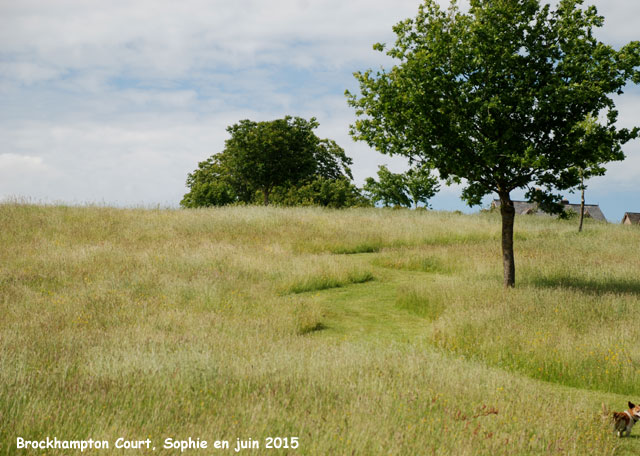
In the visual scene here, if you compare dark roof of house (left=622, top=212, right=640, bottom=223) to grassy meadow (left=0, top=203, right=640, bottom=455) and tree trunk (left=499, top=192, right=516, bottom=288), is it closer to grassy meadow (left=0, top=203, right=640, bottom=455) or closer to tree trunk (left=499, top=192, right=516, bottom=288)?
grassy meadow (left=0, top=203, right=640, bottom=455)

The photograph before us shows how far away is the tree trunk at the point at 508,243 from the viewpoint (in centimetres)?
1421

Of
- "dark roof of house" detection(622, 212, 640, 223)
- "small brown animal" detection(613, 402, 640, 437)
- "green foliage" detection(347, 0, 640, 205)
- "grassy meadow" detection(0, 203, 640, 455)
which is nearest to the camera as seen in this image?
"grassy meadow" detection(0, 203, 640, 455)

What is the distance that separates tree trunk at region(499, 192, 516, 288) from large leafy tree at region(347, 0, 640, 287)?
3 centimetres

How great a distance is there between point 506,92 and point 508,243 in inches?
176

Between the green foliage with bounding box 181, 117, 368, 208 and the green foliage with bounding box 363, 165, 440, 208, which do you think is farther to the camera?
the green foliage with bounding box 363, 165, 440, 208

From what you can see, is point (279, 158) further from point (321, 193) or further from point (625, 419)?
point (625, 419)

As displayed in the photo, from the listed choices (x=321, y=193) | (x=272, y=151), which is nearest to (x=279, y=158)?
(x=272, y=151)

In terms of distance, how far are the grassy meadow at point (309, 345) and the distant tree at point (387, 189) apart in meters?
41.5

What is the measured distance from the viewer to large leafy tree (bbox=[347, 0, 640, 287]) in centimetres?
1314

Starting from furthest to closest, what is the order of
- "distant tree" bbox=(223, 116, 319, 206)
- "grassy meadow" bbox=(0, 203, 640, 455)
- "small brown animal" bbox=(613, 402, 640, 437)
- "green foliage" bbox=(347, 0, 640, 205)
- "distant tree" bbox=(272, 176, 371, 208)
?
"distant tree" bbox=(272, 176, 371, 208) < "distant tree" bbox=(223, 116, 319, 206) < "green foliage" bbox=(347, 0, 640, 205) < "small brown animal" bbox=(613, 402, 640, 437) < "grassy meadow" bbox=(0, 203, 640, 455)

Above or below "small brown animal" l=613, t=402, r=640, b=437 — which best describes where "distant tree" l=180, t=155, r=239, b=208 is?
above

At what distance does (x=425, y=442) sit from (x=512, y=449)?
0.92 metres

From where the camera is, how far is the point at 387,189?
206 feet

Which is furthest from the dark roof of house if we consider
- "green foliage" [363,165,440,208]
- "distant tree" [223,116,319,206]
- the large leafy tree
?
the large leafy tree
